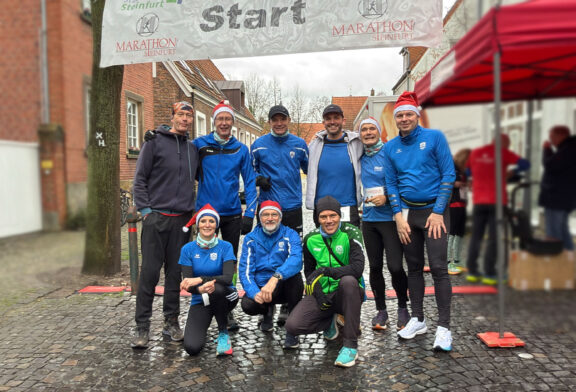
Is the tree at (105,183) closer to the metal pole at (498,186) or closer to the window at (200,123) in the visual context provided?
the metal pole at (498,186)

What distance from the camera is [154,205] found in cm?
378

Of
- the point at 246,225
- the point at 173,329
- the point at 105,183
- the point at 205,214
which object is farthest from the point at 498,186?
the point at 105,183

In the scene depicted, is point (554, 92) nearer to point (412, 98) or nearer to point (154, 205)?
point (412, 98)

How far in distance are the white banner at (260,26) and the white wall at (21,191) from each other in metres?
2.68

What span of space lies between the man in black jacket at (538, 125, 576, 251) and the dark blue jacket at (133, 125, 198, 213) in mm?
2816

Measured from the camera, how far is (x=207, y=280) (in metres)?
3.58

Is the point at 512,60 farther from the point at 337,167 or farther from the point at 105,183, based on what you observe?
the point at 105,183

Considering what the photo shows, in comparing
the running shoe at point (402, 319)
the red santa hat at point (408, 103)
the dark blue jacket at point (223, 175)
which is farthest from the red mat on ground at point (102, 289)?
the red santa hat at point (408, 103)

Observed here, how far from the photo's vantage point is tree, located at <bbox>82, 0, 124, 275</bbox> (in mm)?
5535

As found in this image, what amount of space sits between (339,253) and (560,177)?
2.08m

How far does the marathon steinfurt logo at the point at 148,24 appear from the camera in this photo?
4418 mm

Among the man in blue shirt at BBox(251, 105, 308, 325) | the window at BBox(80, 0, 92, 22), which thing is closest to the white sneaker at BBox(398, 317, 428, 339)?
the man in blue shirt at BBox(251, 105, 308, 325)

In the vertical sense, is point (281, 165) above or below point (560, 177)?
above

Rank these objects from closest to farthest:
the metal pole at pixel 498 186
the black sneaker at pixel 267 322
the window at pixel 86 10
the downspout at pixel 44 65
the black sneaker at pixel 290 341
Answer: the metal pole at pixel 498 186 → the downspout at pixel 44 65 → the window at pixel 86 10 → the black sneaker at pixel 290 341 → the black sneaker at pixel 267 322
